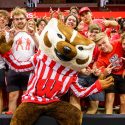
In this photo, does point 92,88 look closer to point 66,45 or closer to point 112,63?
point 66,45

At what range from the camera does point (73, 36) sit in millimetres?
3334

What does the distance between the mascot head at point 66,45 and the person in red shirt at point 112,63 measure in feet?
2.50

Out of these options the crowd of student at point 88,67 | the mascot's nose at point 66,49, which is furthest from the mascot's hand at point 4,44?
the mascot's nose at point 66,49

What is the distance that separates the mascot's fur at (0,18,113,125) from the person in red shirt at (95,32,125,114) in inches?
29.2

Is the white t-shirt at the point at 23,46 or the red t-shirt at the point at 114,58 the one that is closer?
the white t-shirt at the point at 23,46

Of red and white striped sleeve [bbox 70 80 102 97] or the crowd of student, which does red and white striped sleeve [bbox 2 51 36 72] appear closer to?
the crowd of student

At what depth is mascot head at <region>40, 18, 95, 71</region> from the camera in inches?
129

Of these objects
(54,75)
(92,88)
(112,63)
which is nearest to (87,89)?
(92,88)

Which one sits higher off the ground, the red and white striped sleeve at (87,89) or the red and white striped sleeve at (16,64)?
the red and white striped sleeve at (16,64)

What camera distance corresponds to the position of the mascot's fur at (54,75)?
331 cm

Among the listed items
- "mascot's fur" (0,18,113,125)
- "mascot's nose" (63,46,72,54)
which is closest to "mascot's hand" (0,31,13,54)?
"mascot's fur" (0,18,113,125)

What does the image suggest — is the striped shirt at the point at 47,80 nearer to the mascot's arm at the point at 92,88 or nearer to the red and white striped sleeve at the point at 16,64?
the mascot's arm at the point at 92,88

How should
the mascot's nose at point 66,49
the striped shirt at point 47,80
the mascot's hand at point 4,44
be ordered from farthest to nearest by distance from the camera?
the mascot's hand at point 4,44 → the striped shirt at point 47,80 → the mascot's nose at point 66,49

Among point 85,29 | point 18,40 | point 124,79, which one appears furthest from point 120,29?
point 18,40
